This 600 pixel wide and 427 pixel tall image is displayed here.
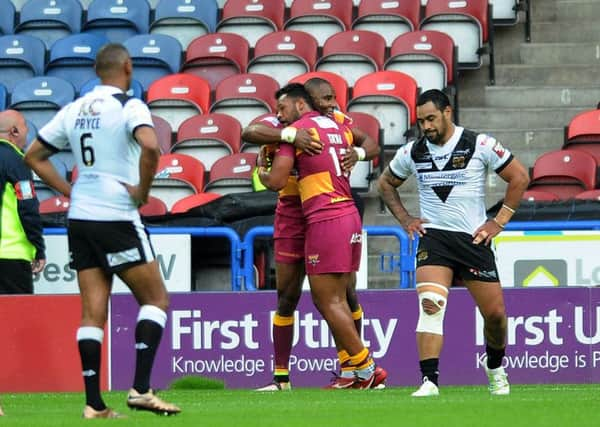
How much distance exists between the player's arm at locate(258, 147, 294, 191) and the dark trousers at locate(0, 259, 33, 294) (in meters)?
2.54

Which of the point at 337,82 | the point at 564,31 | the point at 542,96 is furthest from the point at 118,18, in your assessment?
the point at 564,31

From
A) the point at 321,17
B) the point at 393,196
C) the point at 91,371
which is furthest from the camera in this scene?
the point at 321,17

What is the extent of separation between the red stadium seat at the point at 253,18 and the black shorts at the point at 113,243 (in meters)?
11.3

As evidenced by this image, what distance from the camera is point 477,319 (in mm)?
12508

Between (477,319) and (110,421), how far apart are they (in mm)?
5264

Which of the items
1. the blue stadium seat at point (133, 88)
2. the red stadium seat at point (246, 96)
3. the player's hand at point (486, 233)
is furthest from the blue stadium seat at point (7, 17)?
the player's hand at point (486, 233)

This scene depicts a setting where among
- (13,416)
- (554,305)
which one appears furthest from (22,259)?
(554,305)

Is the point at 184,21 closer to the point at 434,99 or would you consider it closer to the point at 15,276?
the point at 15,276

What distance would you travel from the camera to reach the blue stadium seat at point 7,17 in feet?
65.9

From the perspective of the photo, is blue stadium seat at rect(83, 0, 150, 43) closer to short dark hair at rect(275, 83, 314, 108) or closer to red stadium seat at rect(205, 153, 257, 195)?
red stadium seat at rect(205, 153, 257, 195)

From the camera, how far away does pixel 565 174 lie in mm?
15898

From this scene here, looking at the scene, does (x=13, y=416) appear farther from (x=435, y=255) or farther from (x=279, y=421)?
(x=435, y=255)

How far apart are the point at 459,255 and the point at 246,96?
8014 millimetres

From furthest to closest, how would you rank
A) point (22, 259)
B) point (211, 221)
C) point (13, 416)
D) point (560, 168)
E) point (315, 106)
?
point (560, 168)
point (211, 221)
point (22, 259)
point (315, 106)
point (13, 416)
